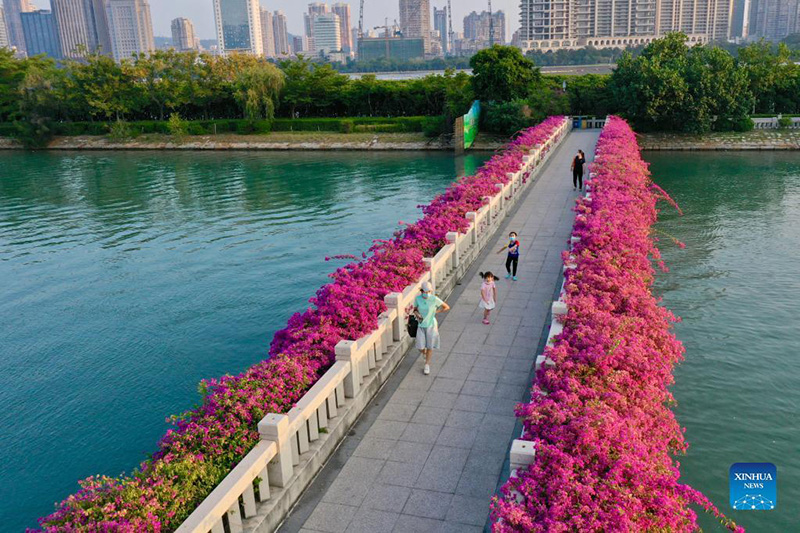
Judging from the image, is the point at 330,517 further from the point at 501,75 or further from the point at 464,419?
the point at 501,75

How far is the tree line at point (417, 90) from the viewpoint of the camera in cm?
4784

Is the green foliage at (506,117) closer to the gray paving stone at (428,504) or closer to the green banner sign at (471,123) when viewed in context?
the green banner sign at (471,123)

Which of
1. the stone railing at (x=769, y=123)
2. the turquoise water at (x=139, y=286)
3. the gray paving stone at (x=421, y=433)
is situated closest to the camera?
the gray paving stone at (x=421, y=433)

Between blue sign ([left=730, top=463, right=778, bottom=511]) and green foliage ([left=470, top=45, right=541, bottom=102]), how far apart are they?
5114cm

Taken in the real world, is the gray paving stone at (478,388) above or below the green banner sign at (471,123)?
below

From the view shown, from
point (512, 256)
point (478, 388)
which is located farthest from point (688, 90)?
point (478, 388)

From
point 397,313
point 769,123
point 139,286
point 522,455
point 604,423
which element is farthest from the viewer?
point 769,123

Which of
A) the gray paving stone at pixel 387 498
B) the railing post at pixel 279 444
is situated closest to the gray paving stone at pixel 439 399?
the gray paving stone at pixel 387 498

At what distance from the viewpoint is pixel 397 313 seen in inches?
468

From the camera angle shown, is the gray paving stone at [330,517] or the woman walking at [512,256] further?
the woman walking at [512,256]

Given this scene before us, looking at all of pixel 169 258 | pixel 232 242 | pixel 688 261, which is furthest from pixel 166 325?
pixel 688 261

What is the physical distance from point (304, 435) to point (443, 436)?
2026mm

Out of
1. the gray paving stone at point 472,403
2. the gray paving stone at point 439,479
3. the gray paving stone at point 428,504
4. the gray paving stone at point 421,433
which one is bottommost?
the gray paving stone at point 428,504

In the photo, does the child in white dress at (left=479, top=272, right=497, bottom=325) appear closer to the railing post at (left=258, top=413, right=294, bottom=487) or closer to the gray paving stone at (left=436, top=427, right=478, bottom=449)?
the gray paving stone at (left=436, top=427, right=478, bottom=449)
